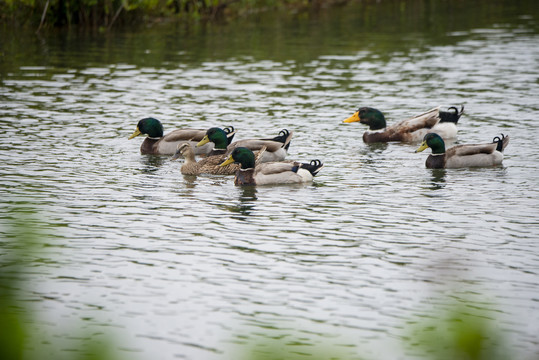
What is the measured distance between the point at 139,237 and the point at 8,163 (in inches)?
230

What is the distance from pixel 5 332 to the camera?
2.19 m

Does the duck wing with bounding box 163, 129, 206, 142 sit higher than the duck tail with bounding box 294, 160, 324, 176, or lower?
higher

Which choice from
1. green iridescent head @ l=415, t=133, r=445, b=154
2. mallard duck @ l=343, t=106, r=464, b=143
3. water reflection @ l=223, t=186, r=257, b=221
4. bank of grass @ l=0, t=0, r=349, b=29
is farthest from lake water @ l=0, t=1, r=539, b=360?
bank of grass @ l=0, t=0, r=349, b=29

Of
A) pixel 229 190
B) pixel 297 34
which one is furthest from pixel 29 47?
pixel 229 190

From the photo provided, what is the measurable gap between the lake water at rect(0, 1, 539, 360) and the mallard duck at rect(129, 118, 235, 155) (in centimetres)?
35

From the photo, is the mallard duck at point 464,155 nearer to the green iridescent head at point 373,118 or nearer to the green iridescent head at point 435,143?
the green iridescent head at point 435,143

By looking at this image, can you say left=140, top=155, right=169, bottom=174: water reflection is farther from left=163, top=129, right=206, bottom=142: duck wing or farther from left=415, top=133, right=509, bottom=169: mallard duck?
left=415, top=133, right=509, bottom=169: mallard duck

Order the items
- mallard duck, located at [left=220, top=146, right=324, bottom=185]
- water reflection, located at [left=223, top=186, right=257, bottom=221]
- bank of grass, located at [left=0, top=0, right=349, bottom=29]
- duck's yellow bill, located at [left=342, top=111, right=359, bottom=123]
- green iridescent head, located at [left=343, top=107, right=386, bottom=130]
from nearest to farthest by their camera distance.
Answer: water reflection, located at [left=223, top=186, right=257, bottom=221]
mallard duck, located at [left=220, top=146, right=324, bottom=185]
green iridescent head, located at [left=343, top=107, right=386, bottom=130]
duck's yellow bill, located at [left=342, top=111, right=359, bottom=123]
bank of grass, located at [left=0, top=0, right=349, bottom=29]

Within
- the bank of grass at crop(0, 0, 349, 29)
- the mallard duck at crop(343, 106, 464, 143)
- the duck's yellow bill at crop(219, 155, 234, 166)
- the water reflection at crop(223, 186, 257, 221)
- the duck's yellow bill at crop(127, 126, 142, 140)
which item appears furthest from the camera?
the bank of grass at crop(0, 0, 349, 29)

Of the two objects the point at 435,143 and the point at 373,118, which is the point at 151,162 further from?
the point at 435,143

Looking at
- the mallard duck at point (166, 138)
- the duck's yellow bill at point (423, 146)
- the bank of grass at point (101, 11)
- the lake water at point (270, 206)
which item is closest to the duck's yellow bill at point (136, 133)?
the mallard duck at point (166, 138)

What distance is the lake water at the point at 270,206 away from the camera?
812cm

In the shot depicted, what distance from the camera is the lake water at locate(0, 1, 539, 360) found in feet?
26.7

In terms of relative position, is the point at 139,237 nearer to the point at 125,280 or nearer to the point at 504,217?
the point at 125,280
